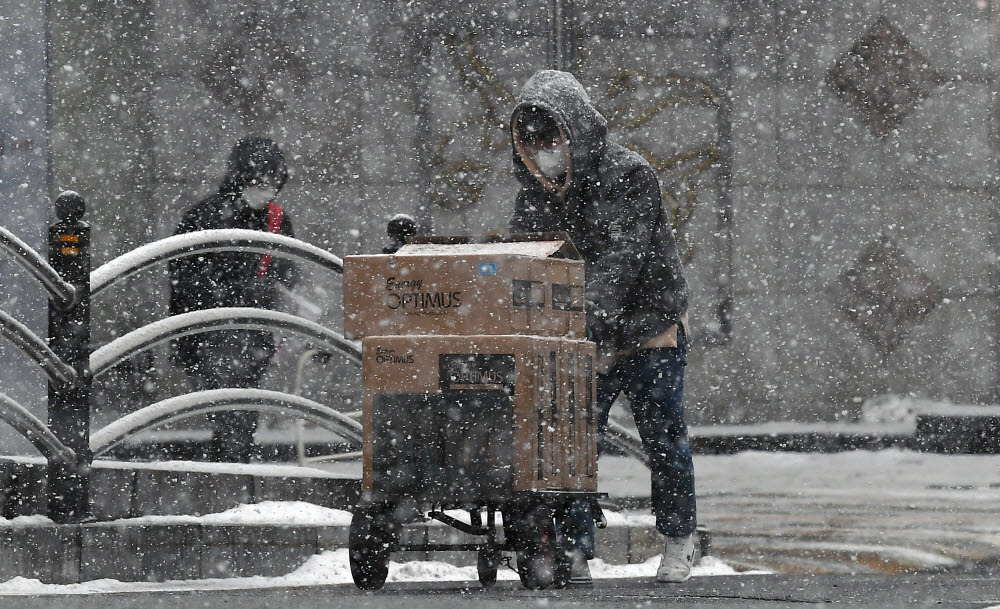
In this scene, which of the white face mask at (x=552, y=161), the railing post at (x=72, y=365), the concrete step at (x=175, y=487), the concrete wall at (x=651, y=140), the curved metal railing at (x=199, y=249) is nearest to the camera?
the white face mask at (x=552, y=161)

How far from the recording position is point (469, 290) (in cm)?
586

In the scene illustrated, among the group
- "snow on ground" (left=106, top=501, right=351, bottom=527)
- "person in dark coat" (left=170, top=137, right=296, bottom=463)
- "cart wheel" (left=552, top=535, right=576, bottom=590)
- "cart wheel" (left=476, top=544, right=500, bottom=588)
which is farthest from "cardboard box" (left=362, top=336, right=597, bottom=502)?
"person in dark coat" (left=170, top=137, right=296, bottom=463)

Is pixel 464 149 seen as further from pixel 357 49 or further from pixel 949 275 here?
pixel 949 275

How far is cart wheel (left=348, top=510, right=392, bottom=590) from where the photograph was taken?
19.8ft

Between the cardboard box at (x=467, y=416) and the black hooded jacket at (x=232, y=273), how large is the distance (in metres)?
3.86

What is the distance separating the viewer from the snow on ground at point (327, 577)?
21.0 feet

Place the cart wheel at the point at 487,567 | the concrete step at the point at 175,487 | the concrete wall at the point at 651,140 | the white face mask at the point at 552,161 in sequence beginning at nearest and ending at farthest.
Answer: the cart wheel at the point at 487,567, the white face mask at the point at 552,161, the concrete step at the point at 175,487, the concrete wall at the point at 651,140

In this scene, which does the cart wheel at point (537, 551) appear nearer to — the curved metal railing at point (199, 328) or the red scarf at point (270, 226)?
the curved metal railing at point (199, 328)

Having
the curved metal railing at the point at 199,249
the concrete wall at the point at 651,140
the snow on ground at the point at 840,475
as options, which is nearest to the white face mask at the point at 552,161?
the curved metal railing at the point at 199,249

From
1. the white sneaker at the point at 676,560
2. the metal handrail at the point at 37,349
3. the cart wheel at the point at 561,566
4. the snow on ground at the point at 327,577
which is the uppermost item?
the metal handrail at the point at 37,349

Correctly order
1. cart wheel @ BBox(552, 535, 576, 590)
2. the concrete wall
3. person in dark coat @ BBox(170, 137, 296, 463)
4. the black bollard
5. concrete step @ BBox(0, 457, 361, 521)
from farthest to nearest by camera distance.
Answer: 1. the concrete wall
2. person in dark coat @ BBox(170, 137, 296, 463)
3. the black bollard
4. concrete step @ BBox(0, 457, 361, 521)
5. cart wheel @ BBox(552, 535, 576, 590)

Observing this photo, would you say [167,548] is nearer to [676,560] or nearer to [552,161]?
[676,560]

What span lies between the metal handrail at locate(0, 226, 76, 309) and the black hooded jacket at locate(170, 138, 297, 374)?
2.72 m

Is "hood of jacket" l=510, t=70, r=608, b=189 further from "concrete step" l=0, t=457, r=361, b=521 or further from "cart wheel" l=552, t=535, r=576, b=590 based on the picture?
"concrete step" l=0, t=457, r=361, b=521
